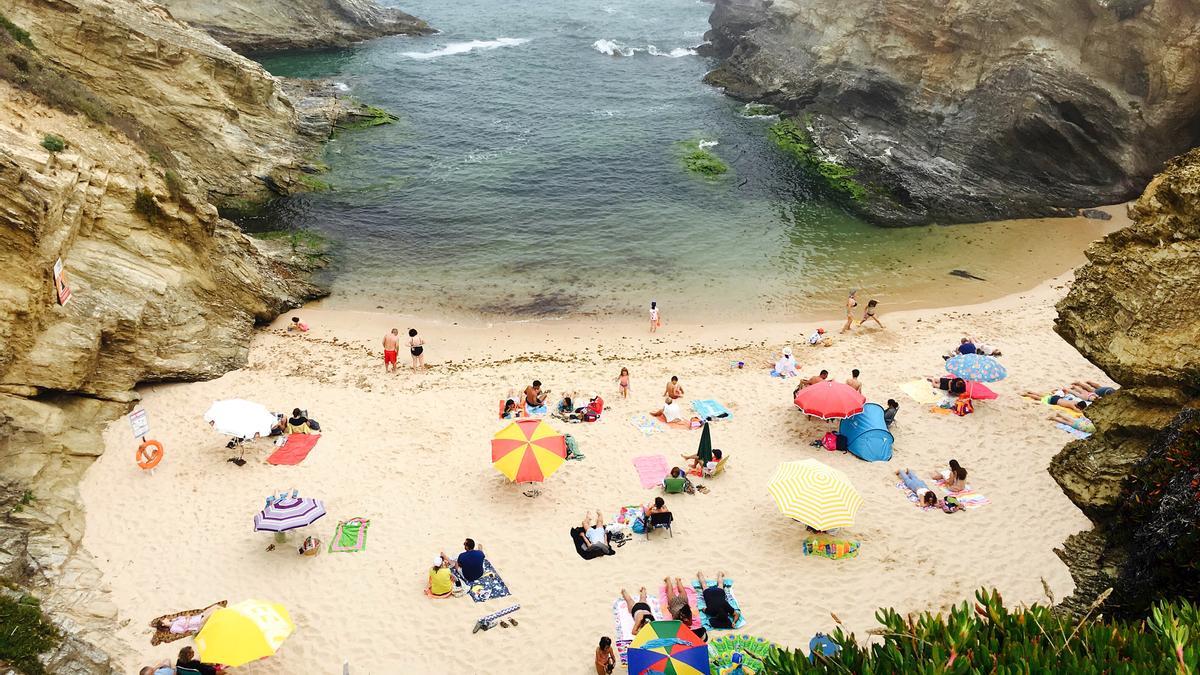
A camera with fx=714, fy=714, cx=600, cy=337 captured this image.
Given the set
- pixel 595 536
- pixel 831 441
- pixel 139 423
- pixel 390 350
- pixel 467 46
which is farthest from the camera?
pixel 467 46

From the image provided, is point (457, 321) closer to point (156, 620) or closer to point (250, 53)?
point (156, 620)

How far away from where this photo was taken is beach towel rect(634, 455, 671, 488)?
16469mm

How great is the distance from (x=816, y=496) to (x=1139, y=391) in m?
5.60

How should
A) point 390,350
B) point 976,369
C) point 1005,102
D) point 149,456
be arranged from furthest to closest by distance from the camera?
point 1005,102 < point 390,350 < point 976,369 < point 149,456

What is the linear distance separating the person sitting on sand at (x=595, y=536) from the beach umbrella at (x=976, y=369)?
10.4 m

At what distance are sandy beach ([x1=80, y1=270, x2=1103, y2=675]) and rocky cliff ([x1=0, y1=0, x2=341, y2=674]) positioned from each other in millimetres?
758


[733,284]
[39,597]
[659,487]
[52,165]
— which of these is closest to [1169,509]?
[659,487]

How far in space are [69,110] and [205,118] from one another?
48.0ft

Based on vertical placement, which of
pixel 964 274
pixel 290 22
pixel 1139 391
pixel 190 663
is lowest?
pixel 190 663

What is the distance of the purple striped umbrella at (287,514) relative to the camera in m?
13.8

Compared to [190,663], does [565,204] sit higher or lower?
higher

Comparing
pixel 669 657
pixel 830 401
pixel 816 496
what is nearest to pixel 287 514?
pixel 669 657

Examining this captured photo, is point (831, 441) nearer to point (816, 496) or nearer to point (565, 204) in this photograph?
point (816, 496)

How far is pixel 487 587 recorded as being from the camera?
44.3 feet
